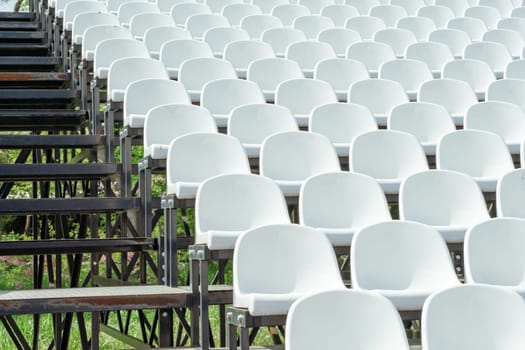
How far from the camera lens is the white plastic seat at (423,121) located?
5.64 m

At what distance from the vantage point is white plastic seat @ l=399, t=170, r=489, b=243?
4.45 m

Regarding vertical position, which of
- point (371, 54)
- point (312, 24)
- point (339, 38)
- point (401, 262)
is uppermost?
point (312, 24)

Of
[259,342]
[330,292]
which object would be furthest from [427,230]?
[259,342]

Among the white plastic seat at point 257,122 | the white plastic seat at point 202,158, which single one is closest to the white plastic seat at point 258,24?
the white plastic seat at point 257,122

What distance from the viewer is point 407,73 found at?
671cm

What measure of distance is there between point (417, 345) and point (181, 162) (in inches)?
53.7

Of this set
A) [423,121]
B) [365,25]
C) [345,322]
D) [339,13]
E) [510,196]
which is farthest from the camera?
[339,13]

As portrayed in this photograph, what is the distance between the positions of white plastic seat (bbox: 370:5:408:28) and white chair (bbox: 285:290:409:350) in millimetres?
5830

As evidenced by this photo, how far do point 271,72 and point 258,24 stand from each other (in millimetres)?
1458

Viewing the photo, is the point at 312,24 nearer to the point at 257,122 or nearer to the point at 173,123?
the point at 257,122

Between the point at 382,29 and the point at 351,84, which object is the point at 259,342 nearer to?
the point at 382,29

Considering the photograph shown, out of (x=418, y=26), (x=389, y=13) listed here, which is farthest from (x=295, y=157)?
(x=389, y=13)

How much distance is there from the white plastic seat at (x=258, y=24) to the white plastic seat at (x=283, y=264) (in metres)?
4.17

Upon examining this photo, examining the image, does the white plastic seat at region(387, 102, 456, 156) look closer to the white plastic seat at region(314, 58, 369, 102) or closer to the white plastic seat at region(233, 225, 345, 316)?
the white plastic seat at region(314, 58, 369, 102)
